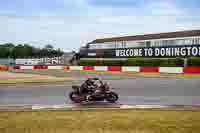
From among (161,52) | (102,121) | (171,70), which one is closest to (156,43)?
(161,52)

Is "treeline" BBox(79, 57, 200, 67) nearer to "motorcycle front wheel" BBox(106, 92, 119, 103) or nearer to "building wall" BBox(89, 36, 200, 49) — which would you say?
"building wall" BBox(89, 36, 200, 49)

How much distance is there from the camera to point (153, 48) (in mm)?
46750

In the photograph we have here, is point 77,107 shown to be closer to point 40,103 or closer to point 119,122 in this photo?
point 40,103

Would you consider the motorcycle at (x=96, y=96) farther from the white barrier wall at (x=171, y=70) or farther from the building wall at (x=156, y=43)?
the building wall at (x=156, y=43)

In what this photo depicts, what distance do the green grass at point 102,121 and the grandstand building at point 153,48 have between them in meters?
33.4

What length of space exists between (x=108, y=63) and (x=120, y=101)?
117 ft

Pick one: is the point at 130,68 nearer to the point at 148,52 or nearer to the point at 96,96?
the point at 148,52

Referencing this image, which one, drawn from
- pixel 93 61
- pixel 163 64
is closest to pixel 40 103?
pixel 163 64

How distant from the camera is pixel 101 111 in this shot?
952 centimetres

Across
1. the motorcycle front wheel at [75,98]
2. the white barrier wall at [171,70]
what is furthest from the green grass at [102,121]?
the white barrier wall at [171,70]

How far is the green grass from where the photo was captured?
7.08 m

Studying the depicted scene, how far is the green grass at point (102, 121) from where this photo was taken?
279 inches

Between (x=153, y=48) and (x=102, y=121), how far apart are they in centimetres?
3976

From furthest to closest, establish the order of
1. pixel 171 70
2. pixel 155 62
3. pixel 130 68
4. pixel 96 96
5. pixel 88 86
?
1. pixel 155 62
2. pixel 130 68
3. pixel 171 70
4. pixel 88 86
5. pixel 96 96
